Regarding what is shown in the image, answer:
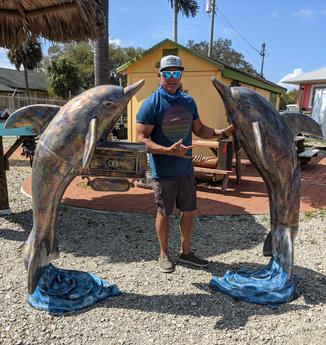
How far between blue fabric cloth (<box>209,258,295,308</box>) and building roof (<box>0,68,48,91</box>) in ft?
121

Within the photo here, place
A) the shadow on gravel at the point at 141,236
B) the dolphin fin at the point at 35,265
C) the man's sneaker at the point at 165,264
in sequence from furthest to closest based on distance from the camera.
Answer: the shadow on gravel at the point at 141,236 < the man's sneaker at the point at 165,264 < the dolphin fin at the point at 35,265

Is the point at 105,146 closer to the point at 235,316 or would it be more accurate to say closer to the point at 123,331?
the point at 123,331

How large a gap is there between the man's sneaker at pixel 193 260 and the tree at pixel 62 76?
30273mm

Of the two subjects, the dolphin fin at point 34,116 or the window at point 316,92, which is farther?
the window at point 316,92

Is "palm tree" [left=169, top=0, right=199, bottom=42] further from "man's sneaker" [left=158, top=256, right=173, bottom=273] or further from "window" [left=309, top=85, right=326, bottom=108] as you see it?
"man's sneaker" [left=158, top=256, right=173, bottom=273]

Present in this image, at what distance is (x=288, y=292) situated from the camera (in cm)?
315

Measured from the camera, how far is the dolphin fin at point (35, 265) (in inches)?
111

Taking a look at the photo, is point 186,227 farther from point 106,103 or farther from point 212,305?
point 106,103

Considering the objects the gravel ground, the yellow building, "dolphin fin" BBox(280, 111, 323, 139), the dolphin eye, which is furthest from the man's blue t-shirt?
the yellow building

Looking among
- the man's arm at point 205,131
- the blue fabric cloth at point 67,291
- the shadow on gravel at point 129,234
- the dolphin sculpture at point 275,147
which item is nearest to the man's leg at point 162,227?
the shadow on gravel at point 129,234

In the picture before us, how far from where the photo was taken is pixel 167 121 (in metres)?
3.27

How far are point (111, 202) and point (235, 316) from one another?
11.5 ft

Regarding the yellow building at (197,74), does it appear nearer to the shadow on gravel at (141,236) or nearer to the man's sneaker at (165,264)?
the shadow on gravel at (141,236)

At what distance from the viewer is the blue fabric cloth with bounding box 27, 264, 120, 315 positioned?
3000 millimetres
